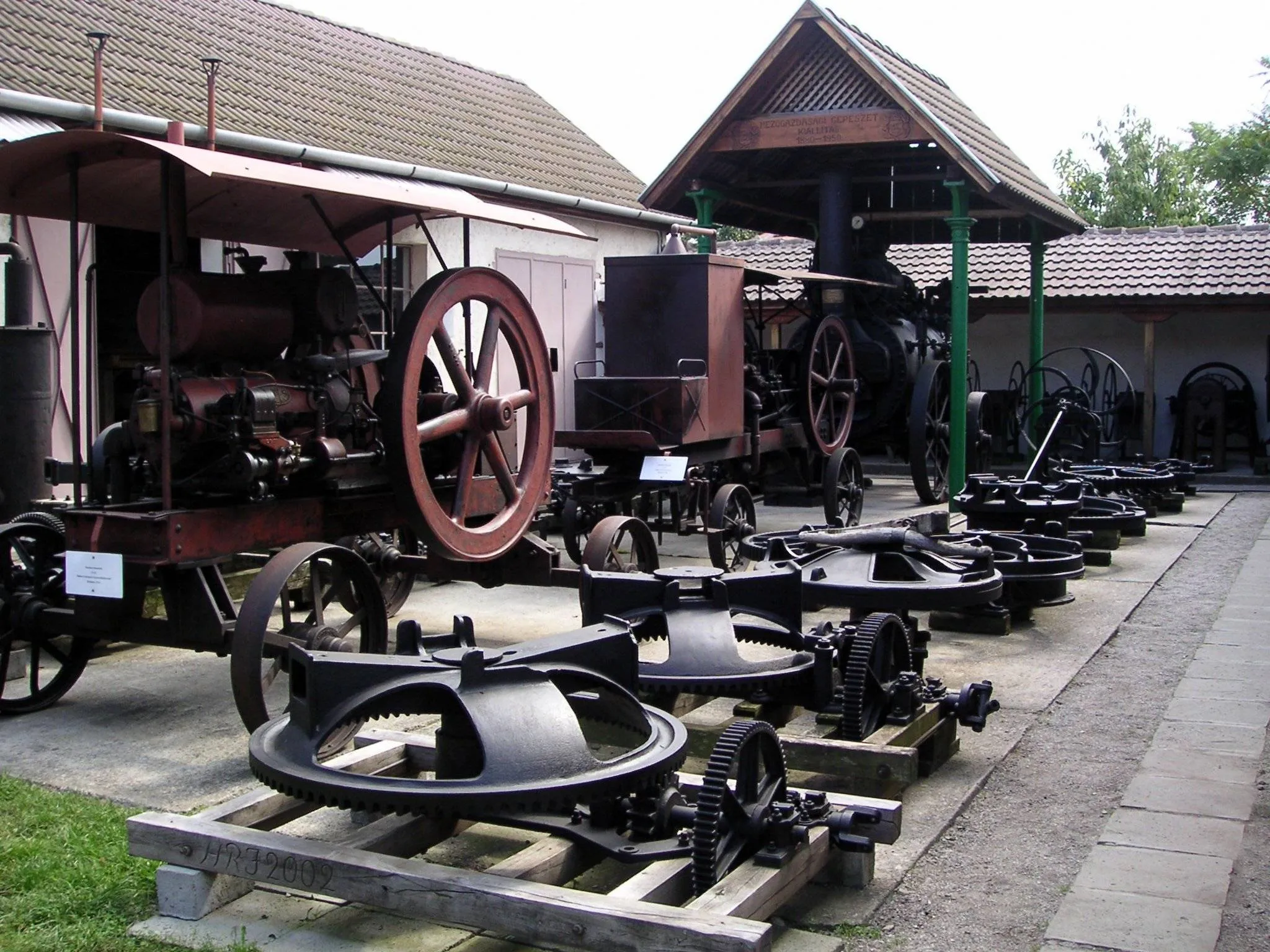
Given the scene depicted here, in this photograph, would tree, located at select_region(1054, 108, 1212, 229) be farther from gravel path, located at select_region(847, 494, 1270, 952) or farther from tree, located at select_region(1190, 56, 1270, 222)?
gravel path, located at select_region(847, 494, 1270, 952)

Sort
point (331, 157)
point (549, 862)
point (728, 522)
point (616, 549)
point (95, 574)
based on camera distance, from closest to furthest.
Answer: point (549, 862) → point (95, 574) → point (616, 549) → point (728, 522) → point (331, 157)

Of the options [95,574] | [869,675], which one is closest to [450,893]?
[869,675]

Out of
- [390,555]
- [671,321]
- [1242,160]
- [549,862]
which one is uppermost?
[1242,160]

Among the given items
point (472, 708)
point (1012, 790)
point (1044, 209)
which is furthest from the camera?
point (1044, 209)

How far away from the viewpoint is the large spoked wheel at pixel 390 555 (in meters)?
6.81

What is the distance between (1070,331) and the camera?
19422mm

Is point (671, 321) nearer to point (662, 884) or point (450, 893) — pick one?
point (662, 884)

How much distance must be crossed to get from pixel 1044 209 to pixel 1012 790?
947cm

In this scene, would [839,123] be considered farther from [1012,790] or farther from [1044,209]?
[1012,790]

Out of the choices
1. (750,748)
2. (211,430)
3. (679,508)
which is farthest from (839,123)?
(750,748)

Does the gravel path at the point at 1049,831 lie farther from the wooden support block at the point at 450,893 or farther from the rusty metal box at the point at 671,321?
the rusty metal box at the point at 671,321

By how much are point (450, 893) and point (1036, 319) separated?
13145 mm

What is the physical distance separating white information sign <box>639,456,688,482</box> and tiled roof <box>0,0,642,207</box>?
156 inches

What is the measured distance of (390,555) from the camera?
6801 mm
